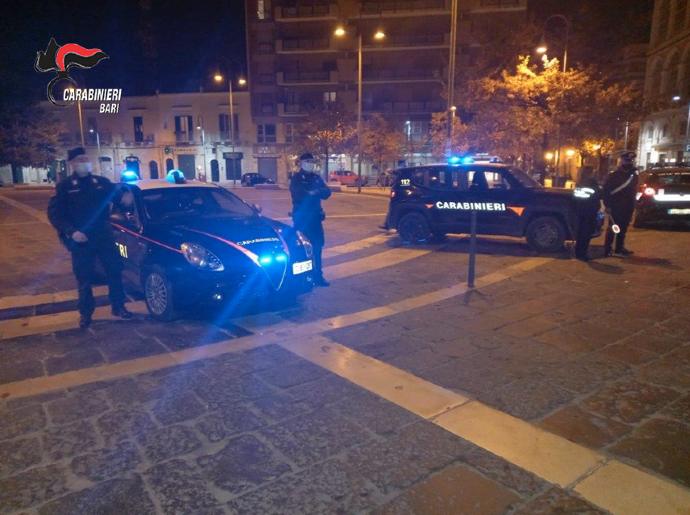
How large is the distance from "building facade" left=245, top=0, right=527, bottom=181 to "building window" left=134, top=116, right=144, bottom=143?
42.0 ft

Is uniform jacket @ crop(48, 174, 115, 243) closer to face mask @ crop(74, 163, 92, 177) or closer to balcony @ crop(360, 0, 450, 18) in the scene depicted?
face mask @ crop(74, 163, 92, 177)

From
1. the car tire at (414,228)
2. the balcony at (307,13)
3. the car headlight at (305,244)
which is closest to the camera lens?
the car headlight at (305,244)

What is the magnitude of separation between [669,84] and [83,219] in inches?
1717

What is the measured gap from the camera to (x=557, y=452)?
3121 mm

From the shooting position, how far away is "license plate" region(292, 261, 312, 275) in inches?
241

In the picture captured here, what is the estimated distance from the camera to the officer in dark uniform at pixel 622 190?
8.77m

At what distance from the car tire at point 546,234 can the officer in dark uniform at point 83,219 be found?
296 inches

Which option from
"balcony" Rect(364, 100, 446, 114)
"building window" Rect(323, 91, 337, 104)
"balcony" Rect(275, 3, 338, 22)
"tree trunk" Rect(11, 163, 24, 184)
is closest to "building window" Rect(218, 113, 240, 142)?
"building window" Rect(323, 91, 337, 104)

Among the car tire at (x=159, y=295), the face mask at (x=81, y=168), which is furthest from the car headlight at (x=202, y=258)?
the face mask at (x=81, y=168)

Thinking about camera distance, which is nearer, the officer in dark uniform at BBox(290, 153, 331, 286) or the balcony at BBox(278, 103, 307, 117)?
the officer in dark uniform at BBox(290, 153, 331, 286)

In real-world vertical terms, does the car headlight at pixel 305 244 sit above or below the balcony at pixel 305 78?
below

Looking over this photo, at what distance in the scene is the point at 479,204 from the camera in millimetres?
10172

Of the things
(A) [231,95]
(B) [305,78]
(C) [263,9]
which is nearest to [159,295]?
(B) [305,78]

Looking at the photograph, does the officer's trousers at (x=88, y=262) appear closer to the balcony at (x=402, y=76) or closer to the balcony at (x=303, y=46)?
the balcony at (x=402, y=76)
